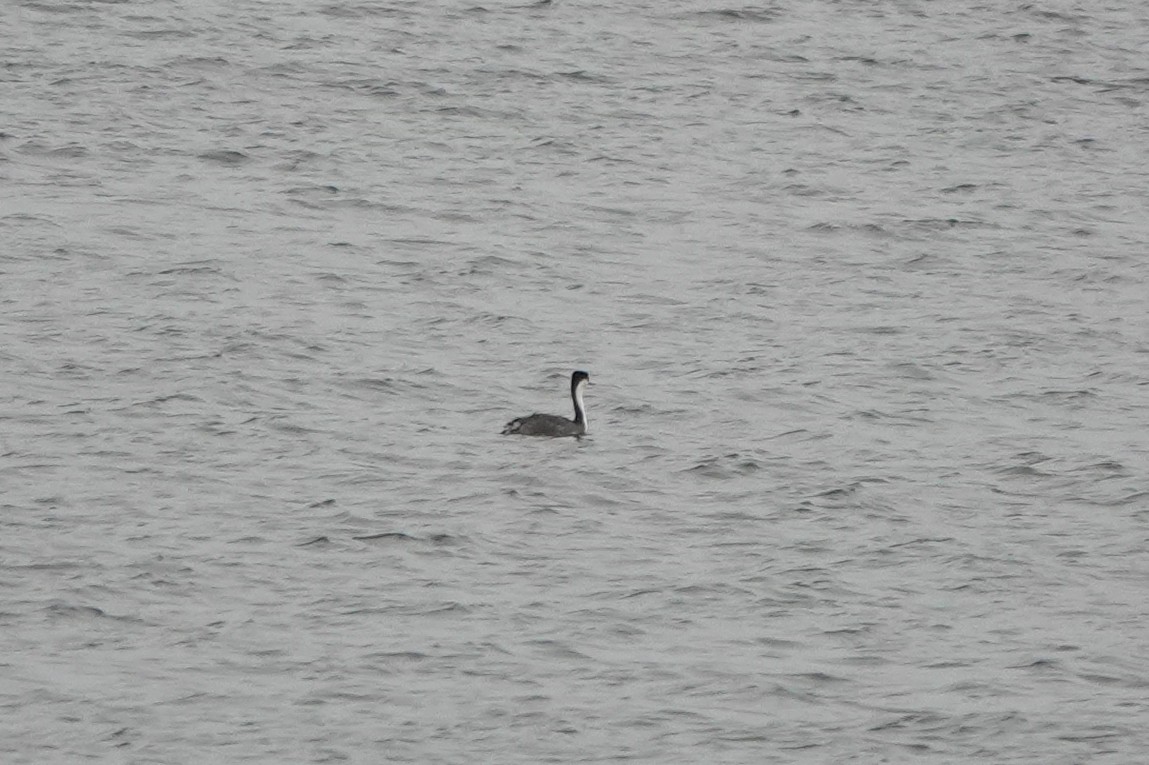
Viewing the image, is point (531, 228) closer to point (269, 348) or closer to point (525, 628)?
point (269, 348)

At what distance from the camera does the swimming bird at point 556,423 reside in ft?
68.3

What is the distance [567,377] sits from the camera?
22953mm

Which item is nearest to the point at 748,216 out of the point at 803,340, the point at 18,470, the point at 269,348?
the point at 803,340

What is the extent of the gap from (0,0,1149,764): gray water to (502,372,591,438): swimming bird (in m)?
0.21

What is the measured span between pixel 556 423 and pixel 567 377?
2063 millimetres

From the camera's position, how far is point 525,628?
→ 16188 millimetres

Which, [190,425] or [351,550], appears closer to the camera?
[351,550]

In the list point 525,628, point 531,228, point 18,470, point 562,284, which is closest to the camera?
point 525,628

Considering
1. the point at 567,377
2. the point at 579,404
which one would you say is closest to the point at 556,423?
the point at 579,404

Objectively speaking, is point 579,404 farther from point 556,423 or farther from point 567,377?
point 567,377

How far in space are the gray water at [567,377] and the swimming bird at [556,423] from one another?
0.21 metres

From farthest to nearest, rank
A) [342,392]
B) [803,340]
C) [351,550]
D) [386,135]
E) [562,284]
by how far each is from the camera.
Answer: [386,135] < [562,284] < [803,340] < [342,392] < [351,550]

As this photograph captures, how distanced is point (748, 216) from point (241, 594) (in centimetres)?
1408

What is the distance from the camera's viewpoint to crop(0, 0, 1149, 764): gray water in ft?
49.6
